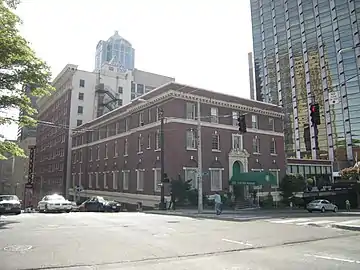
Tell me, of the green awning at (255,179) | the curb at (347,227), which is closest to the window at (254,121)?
the green awning at (255,179)

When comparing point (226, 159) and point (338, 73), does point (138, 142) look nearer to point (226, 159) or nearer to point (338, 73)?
point (226, 159)

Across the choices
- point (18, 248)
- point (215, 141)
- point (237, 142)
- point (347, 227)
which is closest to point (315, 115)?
point (347, 227)

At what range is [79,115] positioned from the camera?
6819cm

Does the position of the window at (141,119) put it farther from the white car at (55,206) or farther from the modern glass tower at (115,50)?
the modern glass tower at (115,50)

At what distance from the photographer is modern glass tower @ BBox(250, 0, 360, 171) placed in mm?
81062

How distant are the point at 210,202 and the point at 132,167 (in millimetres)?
10982

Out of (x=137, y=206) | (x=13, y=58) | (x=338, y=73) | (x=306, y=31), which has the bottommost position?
(x=137, y=206)

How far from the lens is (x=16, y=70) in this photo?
16906 millimetres

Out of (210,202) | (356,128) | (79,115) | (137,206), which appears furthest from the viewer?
(356,128)

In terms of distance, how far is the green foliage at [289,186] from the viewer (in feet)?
135

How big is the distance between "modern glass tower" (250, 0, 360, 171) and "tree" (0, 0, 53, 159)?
67685mm

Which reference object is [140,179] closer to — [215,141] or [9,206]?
[215,141]

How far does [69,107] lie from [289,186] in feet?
149

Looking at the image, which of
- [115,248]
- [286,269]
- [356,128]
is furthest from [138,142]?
[356,128]
